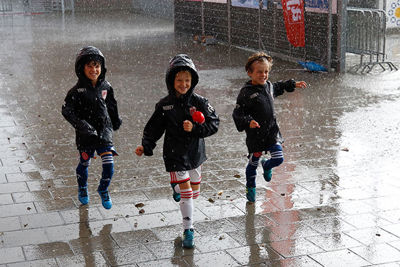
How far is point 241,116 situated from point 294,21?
904 cm

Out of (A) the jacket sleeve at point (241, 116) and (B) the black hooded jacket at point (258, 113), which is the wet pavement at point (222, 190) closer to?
(B) the black hooded jacket at point (258, 113)

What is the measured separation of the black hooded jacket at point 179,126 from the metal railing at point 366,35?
9589 millimetres

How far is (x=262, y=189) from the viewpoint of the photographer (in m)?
7.23

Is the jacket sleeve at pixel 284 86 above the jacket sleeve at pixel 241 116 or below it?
above

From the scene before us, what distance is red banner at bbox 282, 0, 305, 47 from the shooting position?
14781 millimetres

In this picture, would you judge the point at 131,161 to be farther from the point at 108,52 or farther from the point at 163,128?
the point at 108,52

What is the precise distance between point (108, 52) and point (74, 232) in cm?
1331

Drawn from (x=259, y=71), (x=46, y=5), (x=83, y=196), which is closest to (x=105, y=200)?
(x=83, y=196)

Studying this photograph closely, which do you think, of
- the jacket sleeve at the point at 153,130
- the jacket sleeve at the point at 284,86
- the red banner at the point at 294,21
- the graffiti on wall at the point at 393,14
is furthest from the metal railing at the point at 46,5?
the jacket sleeve at the point at 153,130

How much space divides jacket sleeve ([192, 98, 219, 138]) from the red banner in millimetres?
9390

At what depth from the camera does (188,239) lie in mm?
5684

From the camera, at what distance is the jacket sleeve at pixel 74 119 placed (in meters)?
6.30

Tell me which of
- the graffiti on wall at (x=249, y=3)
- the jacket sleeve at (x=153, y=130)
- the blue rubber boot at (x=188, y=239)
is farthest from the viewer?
the graffiti on wall at (x=249, y=3)

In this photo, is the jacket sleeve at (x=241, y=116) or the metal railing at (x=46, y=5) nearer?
the jacket sleeve at (x=241, y=116)
